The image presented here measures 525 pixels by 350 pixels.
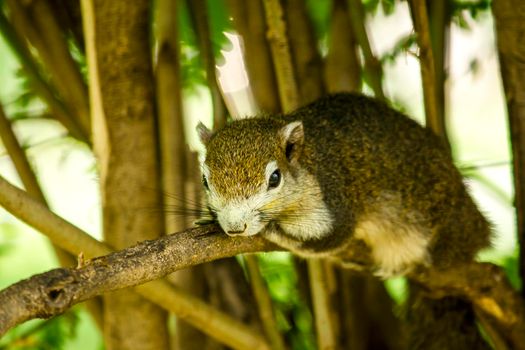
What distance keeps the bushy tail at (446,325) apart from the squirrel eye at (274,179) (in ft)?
3.14

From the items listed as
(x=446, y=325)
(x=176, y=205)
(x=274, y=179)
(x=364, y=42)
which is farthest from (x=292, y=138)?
(x=446, y=325)

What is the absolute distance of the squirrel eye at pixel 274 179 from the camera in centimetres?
199

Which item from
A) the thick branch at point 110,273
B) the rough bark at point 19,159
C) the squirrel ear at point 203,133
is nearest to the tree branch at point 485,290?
the squirrel ear at point 203,133

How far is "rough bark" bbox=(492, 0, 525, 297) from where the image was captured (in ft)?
7.97

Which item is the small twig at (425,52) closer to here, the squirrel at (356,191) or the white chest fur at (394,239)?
the squirrel at (356,191)

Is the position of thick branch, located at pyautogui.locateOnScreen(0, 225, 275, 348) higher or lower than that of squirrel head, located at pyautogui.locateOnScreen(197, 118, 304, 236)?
lower

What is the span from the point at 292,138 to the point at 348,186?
269mm

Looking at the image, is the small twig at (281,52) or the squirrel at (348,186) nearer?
the squirrel at (348,186)

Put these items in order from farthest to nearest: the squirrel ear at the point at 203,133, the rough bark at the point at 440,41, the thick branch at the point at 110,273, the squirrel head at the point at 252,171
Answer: the rough bark at the point at 440,41, the squirrel ear at the point at 203,133, the squirrel head at the point at 252,171, the thick branch at the point at 110,273

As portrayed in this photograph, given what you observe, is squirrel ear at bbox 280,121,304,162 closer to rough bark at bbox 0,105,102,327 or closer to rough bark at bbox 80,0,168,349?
rough bark at bbox 80,0,168,349

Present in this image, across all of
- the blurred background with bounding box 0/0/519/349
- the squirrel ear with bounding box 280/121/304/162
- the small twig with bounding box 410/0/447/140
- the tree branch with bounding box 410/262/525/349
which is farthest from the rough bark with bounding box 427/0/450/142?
the squirrel ear with bounding box 280/121/304/162

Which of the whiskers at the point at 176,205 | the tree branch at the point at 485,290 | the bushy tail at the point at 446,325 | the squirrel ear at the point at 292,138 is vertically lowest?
the bushy tail at the point at 446,325

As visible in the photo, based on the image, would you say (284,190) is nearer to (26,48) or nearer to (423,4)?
(423,4)

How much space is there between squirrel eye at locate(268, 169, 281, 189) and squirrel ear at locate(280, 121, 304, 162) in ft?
0.30
